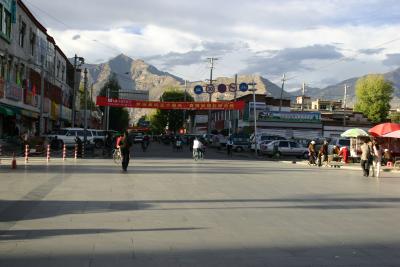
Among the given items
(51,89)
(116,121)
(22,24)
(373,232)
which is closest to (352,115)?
(116,121)

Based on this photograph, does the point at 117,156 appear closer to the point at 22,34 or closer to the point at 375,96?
the point at 22,34

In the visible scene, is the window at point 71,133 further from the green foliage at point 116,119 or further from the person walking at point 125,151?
the green foliage at point 116,119

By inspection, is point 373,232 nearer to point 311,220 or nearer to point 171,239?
point 311,220

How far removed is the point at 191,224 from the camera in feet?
35.0

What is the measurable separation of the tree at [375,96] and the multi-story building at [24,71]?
6461cm

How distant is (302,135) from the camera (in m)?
77.6

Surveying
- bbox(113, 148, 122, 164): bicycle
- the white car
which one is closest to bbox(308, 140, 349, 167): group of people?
bbox(113, 148, 122, 164): bicycle

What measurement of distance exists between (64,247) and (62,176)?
40.9 ft

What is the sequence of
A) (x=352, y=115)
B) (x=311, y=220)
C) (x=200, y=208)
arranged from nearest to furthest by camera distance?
(x=311, y=220) → (x=200, y=208) → (x=352, y=115)

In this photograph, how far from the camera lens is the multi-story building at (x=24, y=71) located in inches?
1578

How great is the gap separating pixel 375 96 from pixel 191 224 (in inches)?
4101

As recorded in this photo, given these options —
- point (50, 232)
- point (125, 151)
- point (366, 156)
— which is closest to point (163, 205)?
point (50, 232)

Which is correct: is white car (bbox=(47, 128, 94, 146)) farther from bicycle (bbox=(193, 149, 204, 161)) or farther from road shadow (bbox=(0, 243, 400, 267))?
road shadow (bbox=(0, 243, 400, 267))

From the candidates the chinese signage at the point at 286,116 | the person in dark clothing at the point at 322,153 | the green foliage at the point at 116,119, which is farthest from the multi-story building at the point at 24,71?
the green foliage at the point at 116,119
